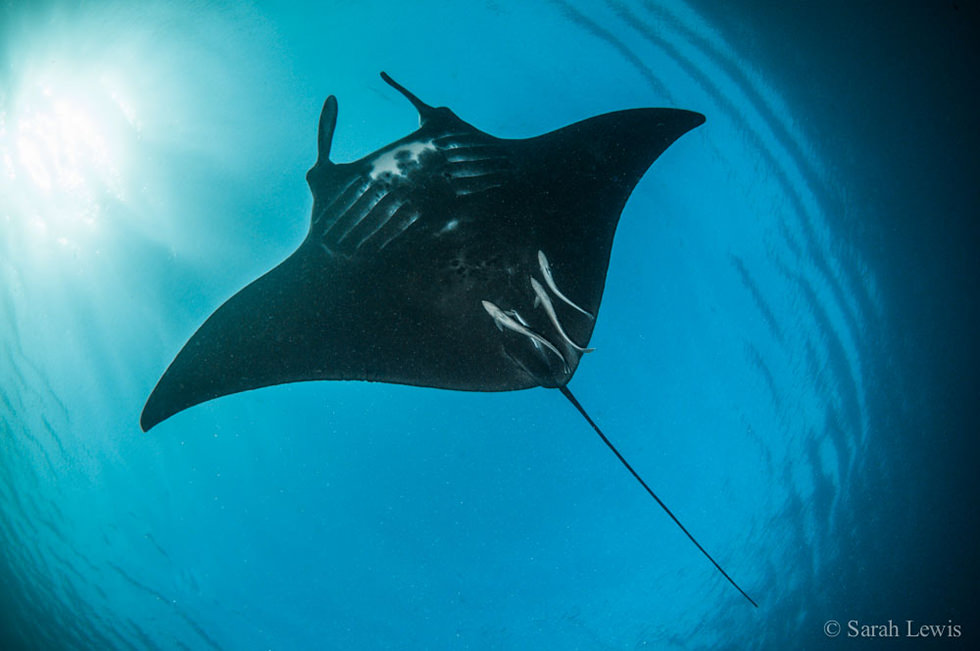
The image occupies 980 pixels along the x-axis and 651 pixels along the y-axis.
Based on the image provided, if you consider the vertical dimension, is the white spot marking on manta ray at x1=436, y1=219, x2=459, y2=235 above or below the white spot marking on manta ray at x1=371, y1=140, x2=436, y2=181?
below

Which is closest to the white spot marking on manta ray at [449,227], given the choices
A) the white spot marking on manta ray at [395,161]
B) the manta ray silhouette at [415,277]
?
the manta ray silhouette at [415,277]

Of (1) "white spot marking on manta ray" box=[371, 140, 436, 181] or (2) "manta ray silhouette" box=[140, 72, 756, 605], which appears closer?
(2) "manta ray silhouette" box=[140, 72, 756, 605]

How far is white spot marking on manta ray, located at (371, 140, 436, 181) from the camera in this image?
313 cm

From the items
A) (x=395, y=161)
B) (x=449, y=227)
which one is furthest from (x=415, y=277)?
(x=395, y=161)

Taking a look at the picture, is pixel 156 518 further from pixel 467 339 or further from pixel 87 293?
pixel 467 339

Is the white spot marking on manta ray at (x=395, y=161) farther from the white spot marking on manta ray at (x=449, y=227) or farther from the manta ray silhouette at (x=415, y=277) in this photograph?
the white spot marking on manta ray at (x=449, y=227)

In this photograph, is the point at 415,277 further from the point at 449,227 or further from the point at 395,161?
the point at 395,161

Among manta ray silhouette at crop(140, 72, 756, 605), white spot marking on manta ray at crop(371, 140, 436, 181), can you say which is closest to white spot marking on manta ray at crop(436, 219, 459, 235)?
manta ray silhouette at crop(140, 72, 756, 605)

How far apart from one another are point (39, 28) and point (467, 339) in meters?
7.90

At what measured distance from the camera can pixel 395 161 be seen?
3.14 m

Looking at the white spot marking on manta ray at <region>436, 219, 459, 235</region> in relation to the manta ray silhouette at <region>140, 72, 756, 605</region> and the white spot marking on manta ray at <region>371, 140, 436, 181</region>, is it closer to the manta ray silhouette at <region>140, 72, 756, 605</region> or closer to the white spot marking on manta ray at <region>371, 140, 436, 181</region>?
the manta ray silhouette at <region>140, 72, 756, 605</region>

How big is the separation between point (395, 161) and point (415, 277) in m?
0.85

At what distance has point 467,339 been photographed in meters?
2.84

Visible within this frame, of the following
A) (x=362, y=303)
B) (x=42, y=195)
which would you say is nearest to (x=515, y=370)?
(x=362, y=303)
